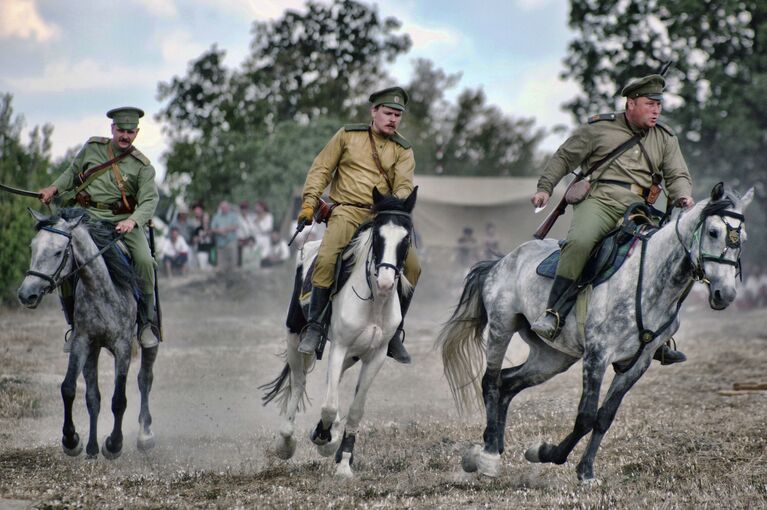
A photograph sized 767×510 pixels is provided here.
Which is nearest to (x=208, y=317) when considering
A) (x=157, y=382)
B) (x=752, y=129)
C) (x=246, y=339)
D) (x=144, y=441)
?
(x=246, y=339)

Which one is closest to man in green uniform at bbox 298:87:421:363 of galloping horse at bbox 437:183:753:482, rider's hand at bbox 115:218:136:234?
galloping horse at bbox 437:183:753:482

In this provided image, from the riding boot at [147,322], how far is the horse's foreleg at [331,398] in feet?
7.34

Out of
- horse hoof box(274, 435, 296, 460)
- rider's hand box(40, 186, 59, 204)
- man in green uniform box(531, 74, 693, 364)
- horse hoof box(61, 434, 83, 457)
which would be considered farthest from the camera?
rider's hand box(40, 186, 59, 204)

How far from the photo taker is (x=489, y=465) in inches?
374

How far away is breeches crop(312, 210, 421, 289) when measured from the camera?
982 centimetres

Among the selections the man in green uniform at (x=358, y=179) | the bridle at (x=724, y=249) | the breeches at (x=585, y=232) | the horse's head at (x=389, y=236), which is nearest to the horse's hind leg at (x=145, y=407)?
the man in green uniform at (x=358, y=179)

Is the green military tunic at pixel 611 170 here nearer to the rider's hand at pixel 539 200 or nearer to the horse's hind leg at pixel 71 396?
the rider's hand at pixel 539 200

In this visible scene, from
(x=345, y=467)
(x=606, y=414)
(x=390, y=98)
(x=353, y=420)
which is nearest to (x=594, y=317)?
(x=606, y=414)

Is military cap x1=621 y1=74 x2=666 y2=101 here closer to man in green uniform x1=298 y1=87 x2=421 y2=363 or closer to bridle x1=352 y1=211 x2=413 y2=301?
man in green uniform x1=298 y1=87 x2=421 y2=363

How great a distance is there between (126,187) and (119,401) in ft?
6.83

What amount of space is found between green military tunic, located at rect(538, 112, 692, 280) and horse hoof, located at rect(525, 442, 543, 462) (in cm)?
143

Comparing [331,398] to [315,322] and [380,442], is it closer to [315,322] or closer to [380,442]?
[315,322]

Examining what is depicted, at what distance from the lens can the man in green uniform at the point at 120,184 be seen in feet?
35.6

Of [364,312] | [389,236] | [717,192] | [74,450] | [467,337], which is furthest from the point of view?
[467,337]
